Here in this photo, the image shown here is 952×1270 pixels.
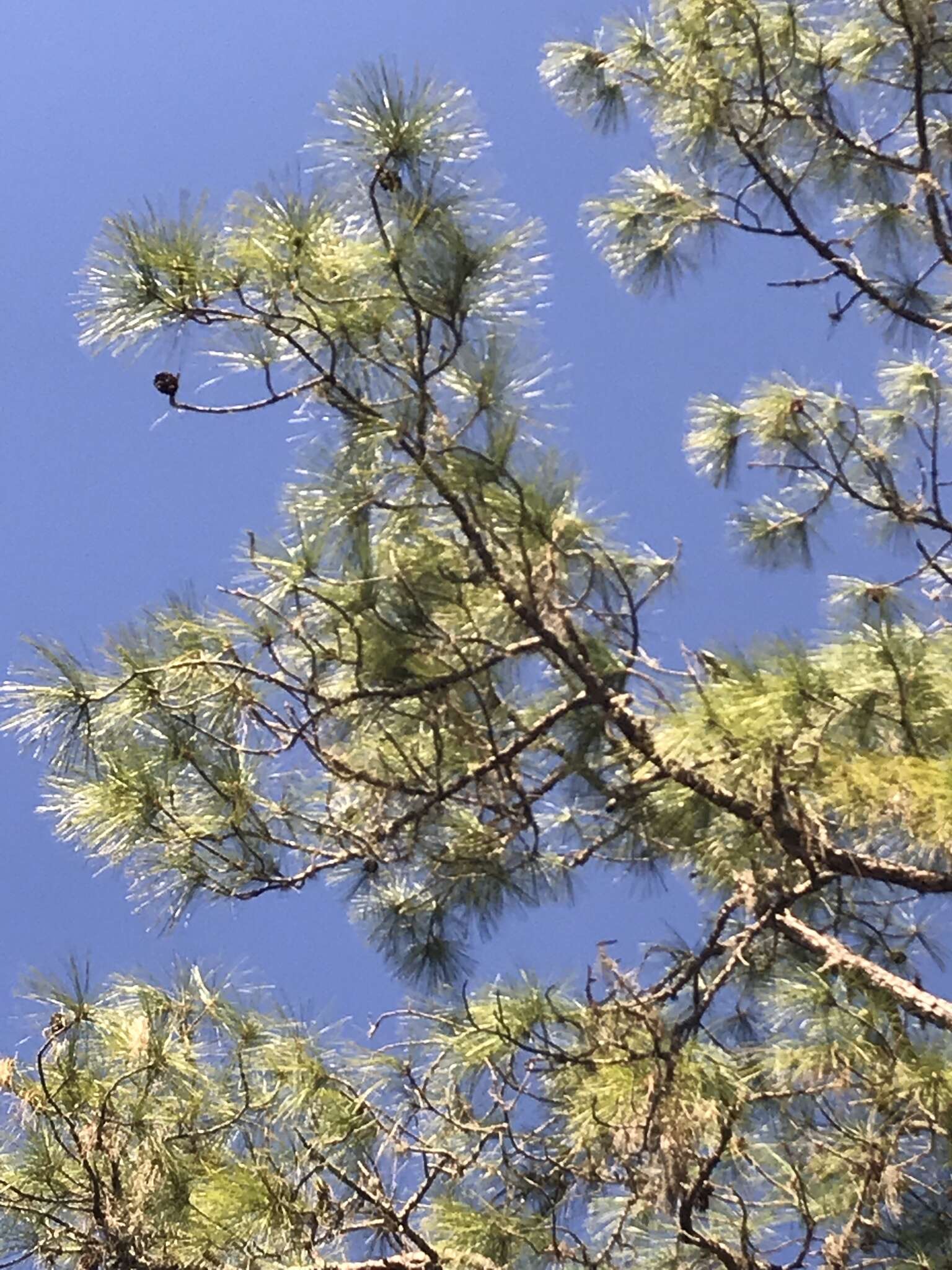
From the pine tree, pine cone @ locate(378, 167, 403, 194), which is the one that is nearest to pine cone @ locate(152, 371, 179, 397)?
the pine tree

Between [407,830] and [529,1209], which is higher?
[407,830]

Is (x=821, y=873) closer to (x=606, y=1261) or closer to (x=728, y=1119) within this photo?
(x=728, y=1119)

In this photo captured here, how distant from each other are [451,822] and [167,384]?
2.62 ft

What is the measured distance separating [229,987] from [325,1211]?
1.86ft

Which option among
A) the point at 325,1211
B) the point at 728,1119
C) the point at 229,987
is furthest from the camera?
the point at 229,987

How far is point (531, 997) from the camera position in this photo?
6.05 ft

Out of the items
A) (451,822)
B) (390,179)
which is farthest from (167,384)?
(451,822)

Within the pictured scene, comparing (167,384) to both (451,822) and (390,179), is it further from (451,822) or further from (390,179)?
(451,822)

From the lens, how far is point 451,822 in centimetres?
204

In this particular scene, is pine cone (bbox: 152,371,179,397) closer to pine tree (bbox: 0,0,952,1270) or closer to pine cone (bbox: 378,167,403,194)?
pine tree (bbox: 0,0,952,1270)

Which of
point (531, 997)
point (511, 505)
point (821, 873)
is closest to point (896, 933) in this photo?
point (821, 873)

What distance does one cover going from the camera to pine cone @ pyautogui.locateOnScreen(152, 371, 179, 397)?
165 centimetres

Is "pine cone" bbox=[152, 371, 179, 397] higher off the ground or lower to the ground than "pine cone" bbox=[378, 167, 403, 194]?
lower

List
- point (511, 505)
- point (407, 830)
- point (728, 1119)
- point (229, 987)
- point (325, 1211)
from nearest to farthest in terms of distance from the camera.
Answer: point (728, 1119) → point (325, 1211) → point (511, 505) → point (407, 830) → point (229, 987)
